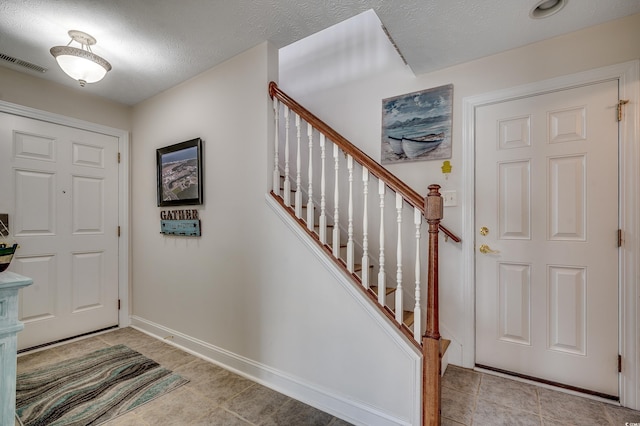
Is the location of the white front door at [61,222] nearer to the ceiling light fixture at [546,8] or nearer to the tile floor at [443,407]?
the tile floor at [443,407]

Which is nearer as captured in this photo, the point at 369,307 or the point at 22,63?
the point at 369,307

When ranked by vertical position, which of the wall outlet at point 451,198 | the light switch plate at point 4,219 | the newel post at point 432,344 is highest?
the wall outlet at point 451,198

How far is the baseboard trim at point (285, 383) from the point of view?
160cm

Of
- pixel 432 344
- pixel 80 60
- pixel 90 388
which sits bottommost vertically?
pixel 90 388

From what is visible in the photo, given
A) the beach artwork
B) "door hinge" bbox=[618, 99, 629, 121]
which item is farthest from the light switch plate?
"door hinge" bbox=[618, 99, 629, 121]

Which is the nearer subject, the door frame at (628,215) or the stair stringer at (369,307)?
the stair stringer at (369,307)

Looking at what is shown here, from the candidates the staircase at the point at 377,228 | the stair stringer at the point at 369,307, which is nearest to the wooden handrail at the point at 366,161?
the staircase at the point at 377,228

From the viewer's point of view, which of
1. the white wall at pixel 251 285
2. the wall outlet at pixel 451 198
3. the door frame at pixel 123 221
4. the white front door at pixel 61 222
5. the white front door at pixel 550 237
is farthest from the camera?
the door frame at pixel 123 221

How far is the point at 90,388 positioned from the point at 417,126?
10.4ft

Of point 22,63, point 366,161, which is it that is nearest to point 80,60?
point 22,63

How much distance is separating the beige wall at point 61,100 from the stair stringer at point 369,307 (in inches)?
95.5

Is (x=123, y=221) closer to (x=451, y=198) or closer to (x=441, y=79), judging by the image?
(x=451, y=198)

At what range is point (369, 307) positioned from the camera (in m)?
1.61

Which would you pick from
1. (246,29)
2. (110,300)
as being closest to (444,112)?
(246,29)
